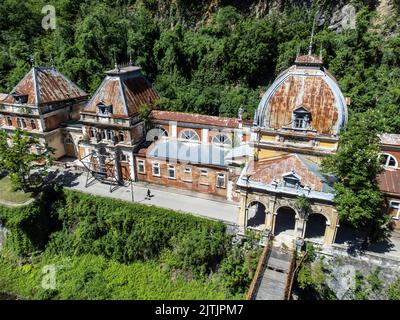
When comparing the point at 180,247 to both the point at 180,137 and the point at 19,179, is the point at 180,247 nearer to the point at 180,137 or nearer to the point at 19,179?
the point at 180,137

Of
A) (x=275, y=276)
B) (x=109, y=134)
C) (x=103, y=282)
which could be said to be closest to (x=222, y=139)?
(x=109, y=134)

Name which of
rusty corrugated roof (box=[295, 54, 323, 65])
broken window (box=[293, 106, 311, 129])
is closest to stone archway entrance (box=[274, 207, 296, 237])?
broken window (box=[293, 106, 311, 129])

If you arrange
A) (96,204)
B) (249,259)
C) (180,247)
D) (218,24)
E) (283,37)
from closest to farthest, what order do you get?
1. (249,259)
2. (180,247)
3. (96,204)
4. (283,37)
5. (218,24)

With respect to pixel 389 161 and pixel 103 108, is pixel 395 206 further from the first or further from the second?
pixel 103 108

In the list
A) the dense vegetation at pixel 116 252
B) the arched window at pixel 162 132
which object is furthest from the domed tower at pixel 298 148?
the arched window at pixel 162 132

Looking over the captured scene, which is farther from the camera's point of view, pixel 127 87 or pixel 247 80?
pixel 247 80

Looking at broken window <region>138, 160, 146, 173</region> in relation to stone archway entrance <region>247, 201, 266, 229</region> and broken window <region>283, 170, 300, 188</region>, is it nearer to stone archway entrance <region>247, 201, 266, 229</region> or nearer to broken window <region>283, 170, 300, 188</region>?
stone archway entrance <region>247, 201, 266, 229</region>

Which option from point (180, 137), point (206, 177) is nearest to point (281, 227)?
point (206, 177)

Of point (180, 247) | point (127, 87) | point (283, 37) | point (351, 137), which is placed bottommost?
point (180, 247)
